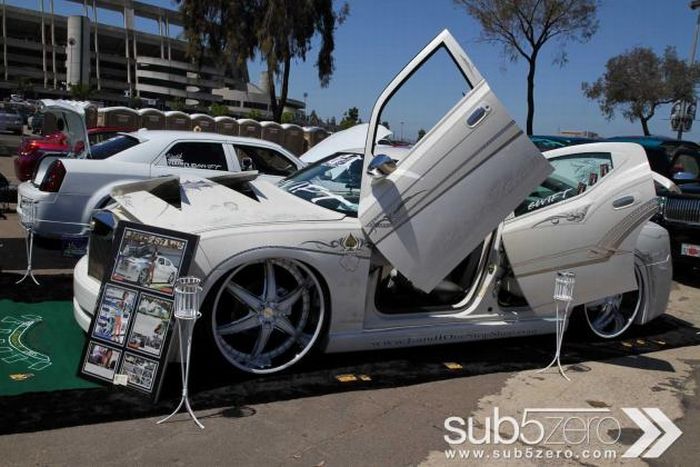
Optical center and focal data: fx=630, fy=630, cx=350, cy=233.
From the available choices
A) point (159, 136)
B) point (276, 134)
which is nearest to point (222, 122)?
point (276, 134)

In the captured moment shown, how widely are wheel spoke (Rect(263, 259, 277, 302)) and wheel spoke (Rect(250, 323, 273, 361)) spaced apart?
0.18m

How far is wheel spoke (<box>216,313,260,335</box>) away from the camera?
12.8ft

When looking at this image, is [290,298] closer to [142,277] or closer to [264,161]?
[142,277]

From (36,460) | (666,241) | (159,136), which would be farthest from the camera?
(159,136)

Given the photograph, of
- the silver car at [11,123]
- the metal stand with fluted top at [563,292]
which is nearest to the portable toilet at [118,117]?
the silver car at [11,123]

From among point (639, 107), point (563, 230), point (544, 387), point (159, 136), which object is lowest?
point (544, 387)

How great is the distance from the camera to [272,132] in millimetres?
24250

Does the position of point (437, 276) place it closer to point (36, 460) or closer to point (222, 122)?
point (36, 460)

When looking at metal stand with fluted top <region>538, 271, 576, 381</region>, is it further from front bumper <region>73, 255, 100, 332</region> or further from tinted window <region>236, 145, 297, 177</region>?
tinted window <region>236, 145, 297, 177</region>

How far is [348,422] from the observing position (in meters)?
3.62

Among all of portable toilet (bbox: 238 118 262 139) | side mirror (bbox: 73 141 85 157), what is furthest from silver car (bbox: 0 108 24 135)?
side mirror (bbox: 73 141 85 157)

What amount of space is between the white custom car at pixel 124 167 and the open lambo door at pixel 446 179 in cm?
286

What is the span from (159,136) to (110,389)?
496 cm

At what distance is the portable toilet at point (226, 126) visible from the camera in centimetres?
2306
